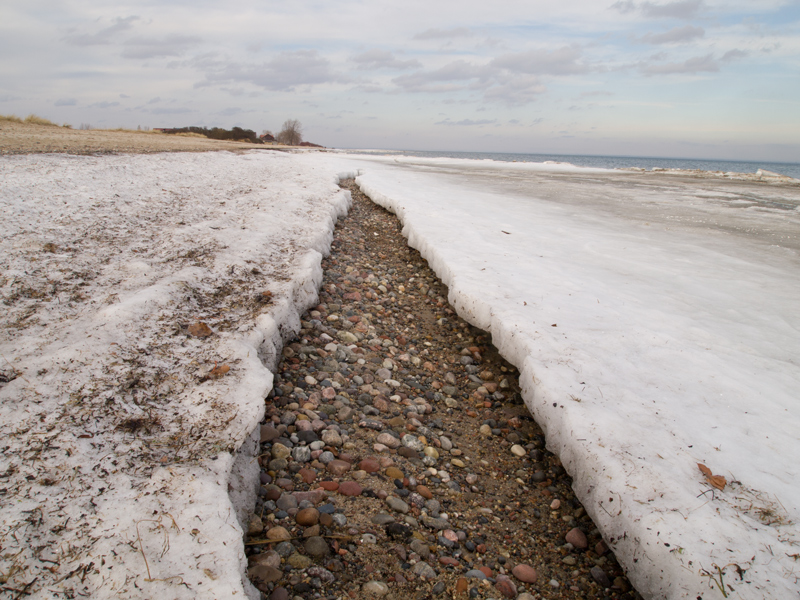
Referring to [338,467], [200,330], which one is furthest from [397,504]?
[200,330]

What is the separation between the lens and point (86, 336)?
242 cm

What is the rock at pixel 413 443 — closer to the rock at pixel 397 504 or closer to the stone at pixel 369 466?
the stone at pixel 369 466

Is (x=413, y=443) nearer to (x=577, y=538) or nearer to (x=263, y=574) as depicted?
(x=577, y=538)

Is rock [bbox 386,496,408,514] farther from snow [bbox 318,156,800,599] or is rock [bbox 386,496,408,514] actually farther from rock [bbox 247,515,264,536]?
snow [bbox 318,156,800,599]

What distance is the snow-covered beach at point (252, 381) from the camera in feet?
5.04

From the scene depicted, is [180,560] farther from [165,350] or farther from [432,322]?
[432,322]

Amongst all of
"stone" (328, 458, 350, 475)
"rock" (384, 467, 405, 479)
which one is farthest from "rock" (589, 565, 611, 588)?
"stone" (328, 458, 350, 475)

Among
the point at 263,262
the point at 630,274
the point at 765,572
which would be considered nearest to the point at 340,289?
the point at 263,262

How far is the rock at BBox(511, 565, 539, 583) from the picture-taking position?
1924 mm

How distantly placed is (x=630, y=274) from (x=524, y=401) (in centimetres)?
277

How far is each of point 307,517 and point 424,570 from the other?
0.63 m

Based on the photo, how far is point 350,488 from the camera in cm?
224

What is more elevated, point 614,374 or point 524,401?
point 614,374

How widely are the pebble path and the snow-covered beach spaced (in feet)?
0.72
